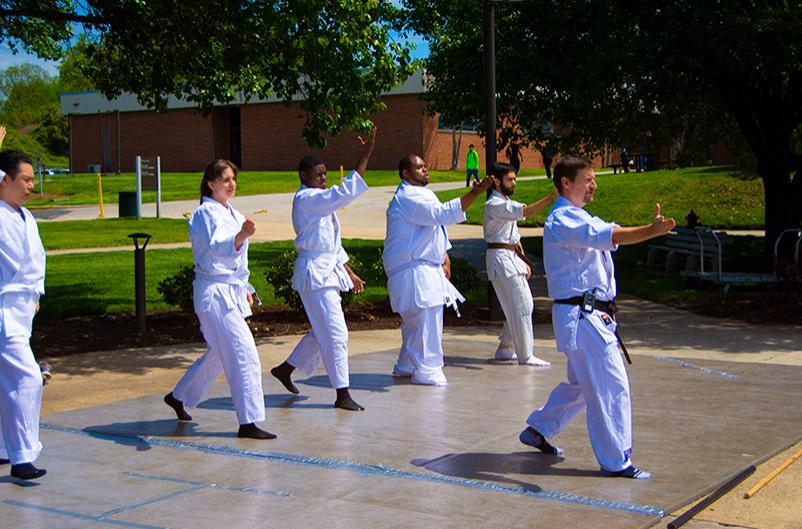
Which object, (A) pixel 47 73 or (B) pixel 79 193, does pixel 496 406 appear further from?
(A) pixel 47 73

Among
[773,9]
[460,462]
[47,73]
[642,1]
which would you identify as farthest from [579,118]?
[47,73]

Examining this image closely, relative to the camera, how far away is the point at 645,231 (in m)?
6.01

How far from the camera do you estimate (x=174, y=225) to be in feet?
90.1

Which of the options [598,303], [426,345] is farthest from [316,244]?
[598,303]

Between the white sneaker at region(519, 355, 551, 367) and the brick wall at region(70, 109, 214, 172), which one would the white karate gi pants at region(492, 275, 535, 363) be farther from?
the brick wall at region(70, 109, 214, 172)

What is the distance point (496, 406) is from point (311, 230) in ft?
6.62

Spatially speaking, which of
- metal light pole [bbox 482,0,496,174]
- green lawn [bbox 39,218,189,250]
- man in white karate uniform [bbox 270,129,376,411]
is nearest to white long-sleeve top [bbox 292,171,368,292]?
man in white karate uniform [bbox 270,129,376,411]

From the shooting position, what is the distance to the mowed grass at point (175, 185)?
41.1 m

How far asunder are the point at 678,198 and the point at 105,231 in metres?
15.6

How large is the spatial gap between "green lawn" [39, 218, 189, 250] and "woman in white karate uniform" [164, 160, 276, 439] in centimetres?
1650

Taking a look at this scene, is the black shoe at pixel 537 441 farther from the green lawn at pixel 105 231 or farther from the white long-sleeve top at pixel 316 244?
the green lawn at pixel 105 231

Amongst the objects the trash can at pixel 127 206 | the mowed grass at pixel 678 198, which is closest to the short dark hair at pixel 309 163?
the mowed grass at pixel 678 198

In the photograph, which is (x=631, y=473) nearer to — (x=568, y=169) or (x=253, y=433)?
(x=568, y=169)

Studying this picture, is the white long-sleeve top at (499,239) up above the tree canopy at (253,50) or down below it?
below
